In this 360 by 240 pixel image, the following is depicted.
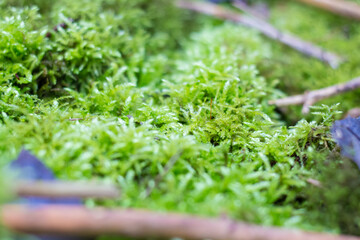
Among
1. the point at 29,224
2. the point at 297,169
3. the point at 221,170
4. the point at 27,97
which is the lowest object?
the point at 297,169

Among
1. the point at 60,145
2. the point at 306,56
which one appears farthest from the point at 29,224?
the point at 306,56

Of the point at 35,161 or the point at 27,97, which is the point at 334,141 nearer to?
the point at 35,161

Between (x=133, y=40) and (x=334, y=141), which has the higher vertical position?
(x=133, y=40)

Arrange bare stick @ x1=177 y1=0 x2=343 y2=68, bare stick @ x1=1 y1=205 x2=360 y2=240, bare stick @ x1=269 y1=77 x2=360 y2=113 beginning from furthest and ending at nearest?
bare stick @ x1=177 y1=0 x2=343 y2=68 → bare stick @ x1=269 y1=77 x2=360 y2=113 → bare stick @ x1=1 y1=205 x2=360 y2=240

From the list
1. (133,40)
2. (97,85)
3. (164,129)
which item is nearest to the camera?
(164,129)

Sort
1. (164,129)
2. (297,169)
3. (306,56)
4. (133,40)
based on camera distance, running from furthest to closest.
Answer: (306,56)
(133,40)
(164,129)
(297,169)

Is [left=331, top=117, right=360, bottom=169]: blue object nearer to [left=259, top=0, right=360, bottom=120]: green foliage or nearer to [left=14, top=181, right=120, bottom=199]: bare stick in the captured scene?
[left=259, top=0, right=360, bottom=120]: green foliage

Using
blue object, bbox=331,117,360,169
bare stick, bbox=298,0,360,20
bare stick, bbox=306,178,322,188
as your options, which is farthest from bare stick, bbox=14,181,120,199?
bare stick, bbox=298,0,360,20
